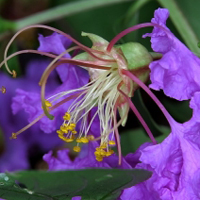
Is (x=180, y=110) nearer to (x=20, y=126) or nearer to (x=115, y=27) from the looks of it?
(x=115, y=27)

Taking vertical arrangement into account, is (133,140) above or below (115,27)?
below

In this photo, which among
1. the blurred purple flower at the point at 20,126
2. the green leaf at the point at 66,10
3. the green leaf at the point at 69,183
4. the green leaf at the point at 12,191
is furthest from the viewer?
the blurred purple flower at the point at 20,126

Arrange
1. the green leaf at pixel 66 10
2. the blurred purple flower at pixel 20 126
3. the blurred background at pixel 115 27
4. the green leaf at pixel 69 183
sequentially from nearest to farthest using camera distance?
the green leaf at pixel 69 183 < the blurred background at pixel 115 27 < the green leaf at pixel 66 10 < the blurred purple flower at pixel 20 126

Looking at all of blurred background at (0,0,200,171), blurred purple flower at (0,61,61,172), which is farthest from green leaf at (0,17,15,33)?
blurred purple flower at (0,61,61,172)

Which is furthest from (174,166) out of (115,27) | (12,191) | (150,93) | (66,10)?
(66,10)

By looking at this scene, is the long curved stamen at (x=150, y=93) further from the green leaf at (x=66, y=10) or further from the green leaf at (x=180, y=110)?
the green leaf at (x=66, y=10)

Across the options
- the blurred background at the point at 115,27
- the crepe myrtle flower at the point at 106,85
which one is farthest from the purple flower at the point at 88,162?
the blurred background at the point at 115,27
